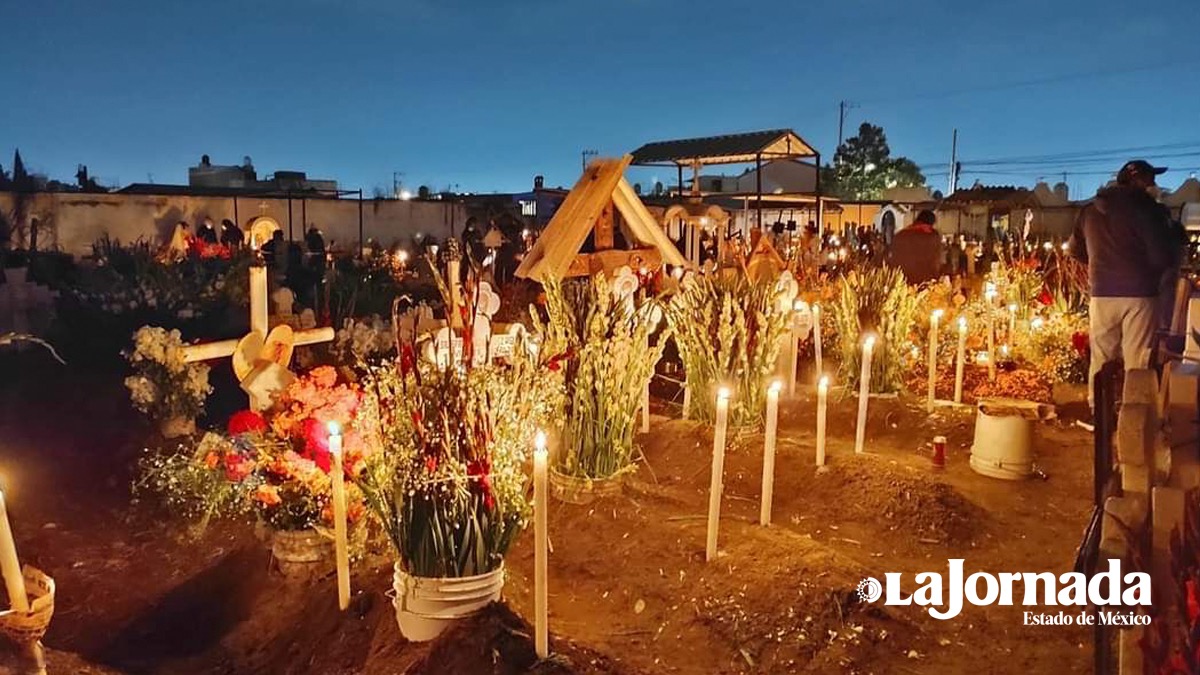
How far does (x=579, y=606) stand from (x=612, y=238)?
3426mm

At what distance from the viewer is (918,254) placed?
952 cm

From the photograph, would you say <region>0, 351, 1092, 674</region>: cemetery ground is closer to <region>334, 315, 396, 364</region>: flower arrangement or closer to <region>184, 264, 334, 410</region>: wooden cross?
<region>184, 264, 334, 410</region>: wooden cross

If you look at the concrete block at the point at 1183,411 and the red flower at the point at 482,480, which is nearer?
the concrete block at the point at 1183,411

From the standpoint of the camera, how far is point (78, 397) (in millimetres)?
7672

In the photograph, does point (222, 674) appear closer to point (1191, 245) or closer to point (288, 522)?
point (288, 522)

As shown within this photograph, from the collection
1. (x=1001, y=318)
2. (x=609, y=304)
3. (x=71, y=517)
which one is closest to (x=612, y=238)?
(x=609, y=304)

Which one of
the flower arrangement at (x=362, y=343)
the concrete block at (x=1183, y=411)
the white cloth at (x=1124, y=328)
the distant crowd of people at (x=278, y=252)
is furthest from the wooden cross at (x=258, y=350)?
the distant crowd of people at (x=278, y=252)

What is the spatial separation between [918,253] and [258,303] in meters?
6.71

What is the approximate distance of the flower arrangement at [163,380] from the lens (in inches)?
238

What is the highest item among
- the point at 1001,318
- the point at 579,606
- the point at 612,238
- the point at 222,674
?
the point at 612,238

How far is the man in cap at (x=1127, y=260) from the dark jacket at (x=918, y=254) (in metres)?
3.66

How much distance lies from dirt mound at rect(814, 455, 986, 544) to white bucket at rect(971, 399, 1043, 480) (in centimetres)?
55

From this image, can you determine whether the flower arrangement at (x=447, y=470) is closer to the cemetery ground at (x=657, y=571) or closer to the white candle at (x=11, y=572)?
the cemetery ground at (x=657, y=571)

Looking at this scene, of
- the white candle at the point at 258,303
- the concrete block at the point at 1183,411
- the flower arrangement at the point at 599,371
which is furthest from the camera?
the white candle at the point at 258,303
